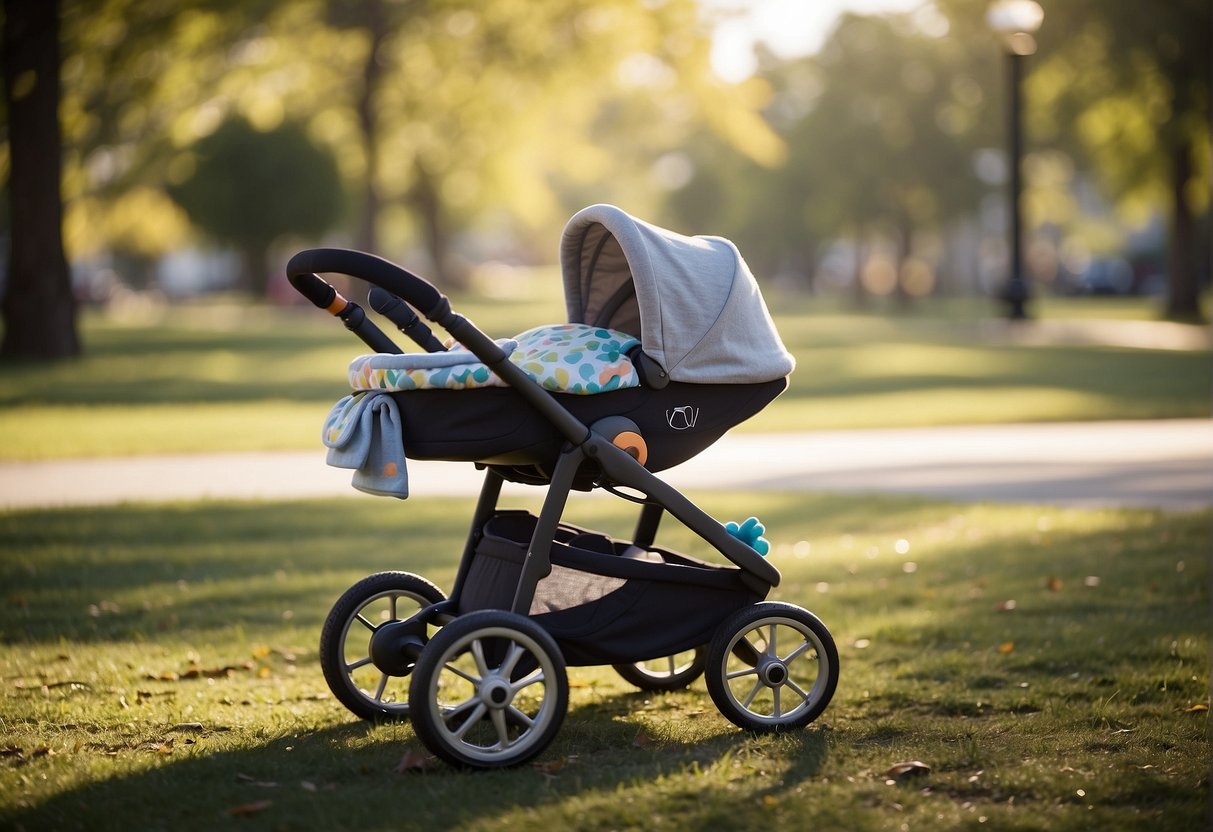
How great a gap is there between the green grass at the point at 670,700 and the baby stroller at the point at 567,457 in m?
0.25

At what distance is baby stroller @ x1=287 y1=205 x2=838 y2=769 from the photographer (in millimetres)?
4277

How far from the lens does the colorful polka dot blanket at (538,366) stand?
4.29 metres

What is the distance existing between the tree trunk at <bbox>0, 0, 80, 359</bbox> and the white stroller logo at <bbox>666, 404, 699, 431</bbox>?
57.5ft

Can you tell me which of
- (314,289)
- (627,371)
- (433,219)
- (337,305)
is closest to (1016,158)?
(627,371)

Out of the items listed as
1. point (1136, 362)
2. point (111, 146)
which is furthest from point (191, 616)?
point (111, 146)

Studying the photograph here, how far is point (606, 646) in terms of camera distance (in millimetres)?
4629

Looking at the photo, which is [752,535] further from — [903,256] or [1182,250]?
[903,256]

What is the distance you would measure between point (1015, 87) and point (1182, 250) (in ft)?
54.1

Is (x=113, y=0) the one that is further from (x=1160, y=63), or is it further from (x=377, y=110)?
(x=1160, y=63)

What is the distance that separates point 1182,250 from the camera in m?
33.9

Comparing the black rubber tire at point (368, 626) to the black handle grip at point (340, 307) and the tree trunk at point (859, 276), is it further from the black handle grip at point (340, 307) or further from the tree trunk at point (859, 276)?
the tree trunk at point (859, 276)

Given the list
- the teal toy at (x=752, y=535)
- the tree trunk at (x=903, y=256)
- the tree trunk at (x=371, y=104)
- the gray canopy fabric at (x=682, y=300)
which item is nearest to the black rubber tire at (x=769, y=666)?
the teal toy at (x=752, y=535)

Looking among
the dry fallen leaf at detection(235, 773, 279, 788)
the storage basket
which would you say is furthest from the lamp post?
the dry fallen leaf at detection(235, 773, 279, 788)

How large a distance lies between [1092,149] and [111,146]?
25660 millimetres
